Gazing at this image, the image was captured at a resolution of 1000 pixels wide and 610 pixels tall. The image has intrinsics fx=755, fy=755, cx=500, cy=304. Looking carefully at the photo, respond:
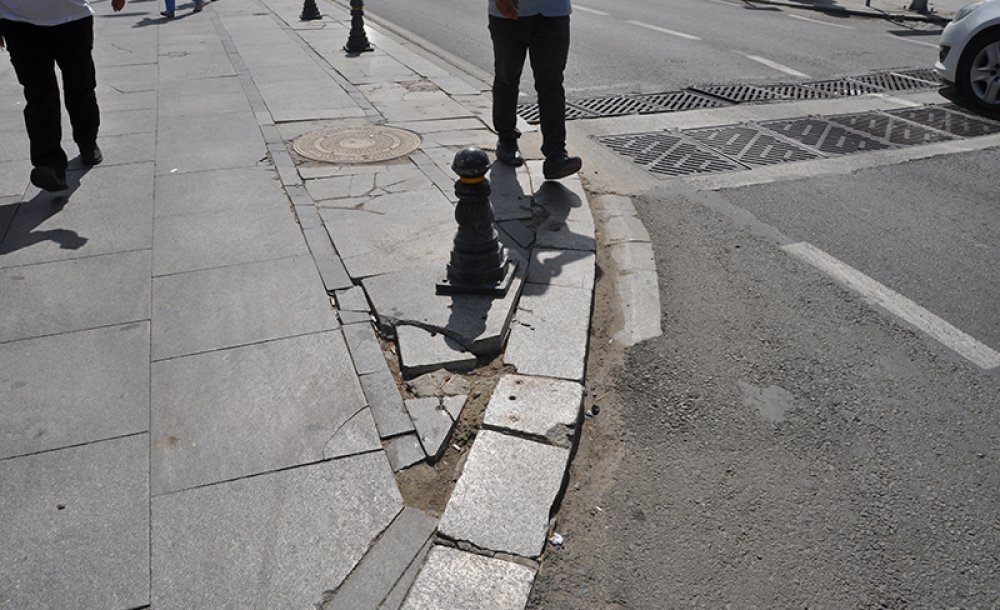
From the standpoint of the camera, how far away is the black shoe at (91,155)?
19.5ft

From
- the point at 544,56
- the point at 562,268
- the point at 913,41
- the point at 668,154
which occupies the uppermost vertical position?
the point at 544,56

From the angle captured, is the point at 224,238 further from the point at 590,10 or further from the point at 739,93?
the point at 590,10

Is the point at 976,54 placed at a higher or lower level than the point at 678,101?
higher

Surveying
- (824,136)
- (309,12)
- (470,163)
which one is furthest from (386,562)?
(309,12)

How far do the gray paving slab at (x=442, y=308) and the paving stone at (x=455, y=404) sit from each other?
1.25 feet

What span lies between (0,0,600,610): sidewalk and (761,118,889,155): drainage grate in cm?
284

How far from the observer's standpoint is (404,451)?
2.97m

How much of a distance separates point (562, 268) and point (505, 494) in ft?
6.57

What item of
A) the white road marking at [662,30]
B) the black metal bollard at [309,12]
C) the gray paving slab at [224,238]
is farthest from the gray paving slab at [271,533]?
the black metal bollard at [309,12]

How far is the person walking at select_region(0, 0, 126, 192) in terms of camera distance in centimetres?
506

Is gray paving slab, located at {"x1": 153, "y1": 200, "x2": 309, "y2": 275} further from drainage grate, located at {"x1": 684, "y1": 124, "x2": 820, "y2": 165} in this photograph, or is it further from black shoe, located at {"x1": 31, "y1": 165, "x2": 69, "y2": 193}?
drainage grate, located at {"x1": 684, "y1": 124, "x2": 820, "y2": 165}

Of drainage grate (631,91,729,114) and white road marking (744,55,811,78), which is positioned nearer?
drainage grate (631,91,729,114)

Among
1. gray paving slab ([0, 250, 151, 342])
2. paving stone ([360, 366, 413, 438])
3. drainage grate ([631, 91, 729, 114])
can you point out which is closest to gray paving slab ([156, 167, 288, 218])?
gray paving slab ([0, 250, 151, 342])

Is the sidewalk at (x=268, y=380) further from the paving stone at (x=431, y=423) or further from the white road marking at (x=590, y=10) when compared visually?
the white road marking at (x=590, y=10)
